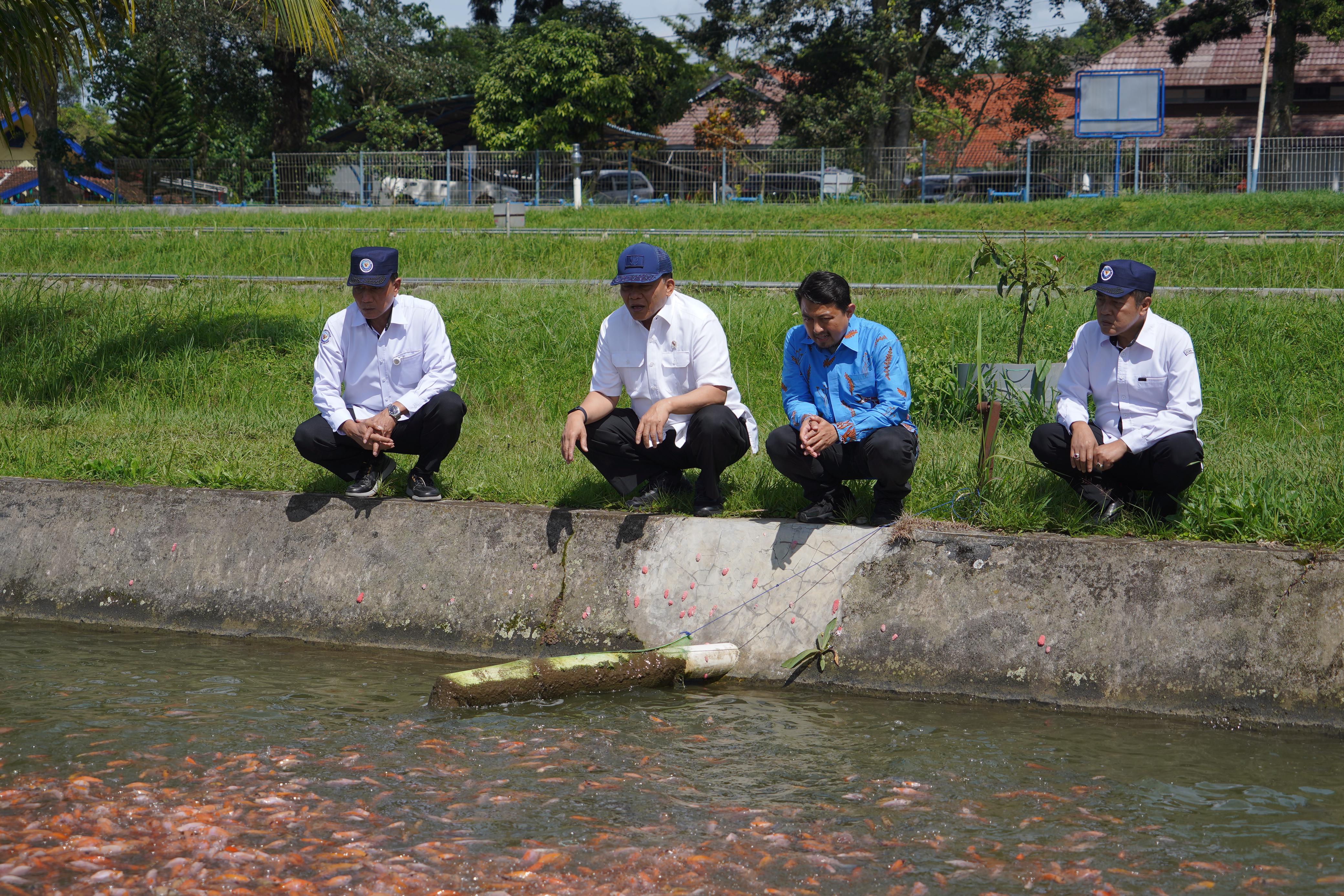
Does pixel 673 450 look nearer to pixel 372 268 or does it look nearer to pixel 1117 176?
pixel 372 268

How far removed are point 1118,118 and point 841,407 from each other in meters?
24.5

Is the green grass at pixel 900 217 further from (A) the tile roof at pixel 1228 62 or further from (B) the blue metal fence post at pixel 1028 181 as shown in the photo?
(A) the tile roof at pixel 1228 62

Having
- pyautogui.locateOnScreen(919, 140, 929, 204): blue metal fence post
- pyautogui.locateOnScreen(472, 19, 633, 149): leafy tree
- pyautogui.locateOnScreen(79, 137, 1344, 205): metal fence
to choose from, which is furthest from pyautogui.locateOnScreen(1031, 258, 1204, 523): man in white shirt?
pyautogui.locateOnScreen(472, 19, 633, 149): leafy tree

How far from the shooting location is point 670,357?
5547 millimetres

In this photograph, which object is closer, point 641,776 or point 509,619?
point 641,776

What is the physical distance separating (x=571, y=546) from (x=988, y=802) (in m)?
2.43

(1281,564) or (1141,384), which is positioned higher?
(1141,384)

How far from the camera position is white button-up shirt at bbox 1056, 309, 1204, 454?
4.98 m

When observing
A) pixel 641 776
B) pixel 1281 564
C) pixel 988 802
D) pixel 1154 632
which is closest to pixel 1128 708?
pixel 1154 632

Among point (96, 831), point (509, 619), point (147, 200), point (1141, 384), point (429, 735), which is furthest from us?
point (147, 200)

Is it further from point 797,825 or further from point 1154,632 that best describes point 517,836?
point 1154,632

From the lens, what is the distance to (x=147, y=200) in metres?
31.1

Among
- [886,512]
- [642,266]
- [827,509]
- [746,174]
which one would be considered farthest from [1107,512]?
[746,174]

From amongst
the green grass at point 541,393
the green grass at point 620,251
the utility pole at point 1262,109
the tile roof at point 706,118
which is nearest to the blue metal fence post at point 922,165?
the tile roof at point 706,118
